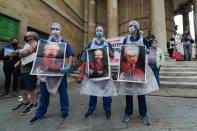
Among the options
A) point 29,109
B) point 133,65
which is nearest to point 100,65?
point 133,65

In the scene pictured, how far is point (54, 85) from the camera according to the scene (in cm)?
218

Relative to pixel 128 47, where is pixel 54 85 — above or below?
below

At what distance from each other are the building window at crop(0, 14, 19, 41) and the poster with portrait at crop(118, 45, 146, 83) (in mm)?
5658

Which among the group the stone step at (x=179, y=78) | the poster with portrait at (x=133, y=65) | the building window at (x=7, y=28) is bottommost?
the stone step at (x=179, y=78)

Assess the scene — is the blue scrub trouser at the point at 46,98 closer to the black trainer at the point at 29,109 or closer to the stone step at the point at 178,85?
the black trainer at the point at 29,109

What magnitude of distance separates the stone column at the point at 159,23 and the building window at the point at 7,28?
9.63 meters

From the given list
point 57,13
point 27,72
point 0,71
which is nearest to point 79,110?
point 27,72

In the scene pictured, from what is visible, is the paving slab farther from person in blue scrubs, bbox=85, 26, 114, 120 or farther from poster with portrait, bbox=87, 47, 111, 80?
poster with portrait, bbox=87, 47, 111, 80

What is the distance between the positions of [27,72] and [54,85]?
1.02 m

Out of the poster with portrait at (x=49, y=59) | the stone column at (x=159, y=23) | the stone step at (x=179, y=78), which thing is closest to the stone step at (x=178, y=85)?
the stone step at (x=179, y=78)

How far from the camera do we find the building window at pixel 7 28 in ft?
16.0

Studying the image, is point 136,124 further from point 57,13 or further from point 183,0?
point 183,0

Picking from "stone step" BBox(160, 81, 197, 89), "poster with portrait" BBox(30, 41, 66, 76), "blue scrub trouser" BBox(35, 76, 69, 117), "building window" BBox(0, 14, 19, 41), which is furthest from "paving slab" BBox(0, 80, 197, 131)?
"building window" BBox(0, 14, 19, 41)

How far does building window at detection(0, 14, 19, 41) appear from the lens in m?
4.89
